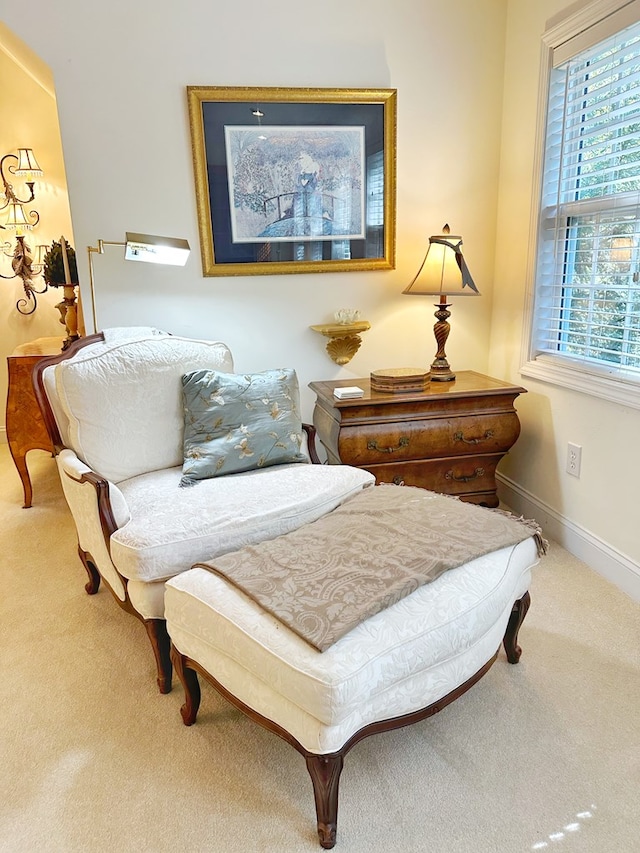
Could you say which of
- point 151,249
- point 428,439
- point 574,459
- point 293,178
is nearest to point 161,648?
point 428,439

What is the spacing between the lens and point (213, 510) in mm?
1815

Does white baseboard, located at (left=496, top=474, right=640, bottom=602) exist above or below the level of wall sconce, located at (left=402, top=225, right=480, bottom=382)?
below

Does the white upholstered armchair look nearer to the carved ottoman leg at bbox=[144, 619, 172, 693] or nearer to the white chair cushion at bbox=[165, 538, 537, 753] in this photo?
the carved ottoman leg at bbox=[144, 619, 172, 693]

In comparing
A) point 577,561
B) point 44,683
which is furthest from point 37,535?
point 577,561

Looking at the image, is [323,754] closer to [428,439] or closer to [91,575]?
[91,575]

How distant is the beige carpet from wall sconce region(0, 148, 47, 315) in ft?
9.50

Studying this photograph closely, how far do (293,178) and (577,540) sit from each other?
2.08 m

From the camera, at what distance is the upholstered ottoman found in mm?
1216

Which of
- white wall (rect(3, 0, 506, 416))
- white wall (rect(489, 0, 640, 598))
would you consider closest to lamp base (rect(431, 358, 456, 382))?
white wall (rect(3, 0, 506, 416))

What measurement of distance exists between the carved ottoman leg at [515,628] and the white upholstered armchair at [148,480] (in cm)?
67

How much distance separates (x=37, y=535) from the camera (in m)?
2.85

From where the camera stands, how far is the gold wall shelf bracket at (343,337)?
2799mm

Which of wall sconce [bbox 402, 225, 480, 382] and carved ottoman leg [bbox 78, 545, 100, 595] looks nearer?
carved ottoman leg [bbox 78, 545, 100, 595]

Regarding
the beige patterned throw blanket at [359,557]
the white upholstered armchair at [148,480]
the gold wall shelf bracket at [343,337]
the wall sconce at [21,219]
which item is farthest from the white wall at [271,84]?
the wall sconce at [21,219]
